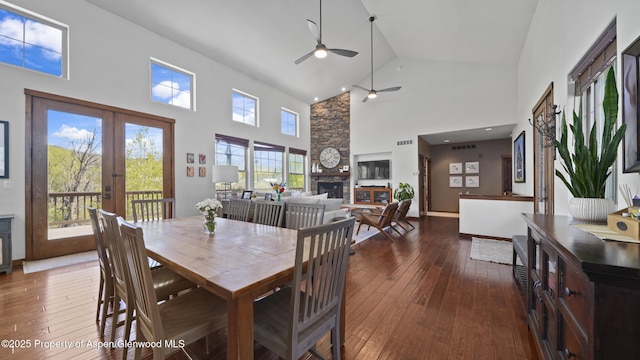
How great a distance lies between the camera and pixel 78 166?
3836mm

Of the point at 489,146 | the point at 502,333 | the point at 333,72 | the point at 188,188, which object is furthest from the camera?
→ the point at 489,146

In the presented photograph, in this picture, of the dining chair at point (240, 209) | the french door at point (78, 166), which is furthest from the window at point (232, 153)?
the dining chair at point (240, 209)

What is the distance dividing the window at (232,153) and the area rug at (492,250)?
538 centimetres

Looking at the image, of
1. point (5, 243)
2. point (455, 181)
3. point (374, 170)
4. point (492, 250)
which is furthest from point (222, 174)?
point (455, 181)

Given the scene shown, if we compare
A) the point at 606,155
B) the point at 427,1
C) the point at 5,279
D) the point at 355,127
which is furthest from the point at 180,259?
the point at 355,127

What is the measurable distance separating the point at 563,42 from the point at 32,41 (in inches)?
267

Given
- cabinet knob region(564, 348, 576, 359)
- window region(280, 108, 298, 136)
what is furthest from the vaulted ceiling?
cabinet knob region(564, 348, 576, 359)

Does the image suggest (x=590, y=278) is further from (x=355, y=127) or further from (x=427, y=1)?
(x=355, y=127)

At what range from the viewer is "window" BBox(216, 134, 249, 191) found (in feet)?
19.4

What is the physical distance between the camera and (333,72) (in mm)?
6973

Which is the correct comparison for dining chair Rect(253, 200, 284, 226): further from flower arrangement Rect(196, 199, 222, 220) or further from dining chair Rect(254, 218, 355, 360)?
dining chair Rect(254, 218, 355, 360)

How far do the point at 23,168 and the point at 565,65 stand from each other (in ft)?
22.3

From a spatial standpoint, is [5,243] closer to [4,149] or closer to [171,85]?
[4,149]

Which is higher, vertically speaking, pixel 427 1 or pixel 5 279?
pixel 427 1
